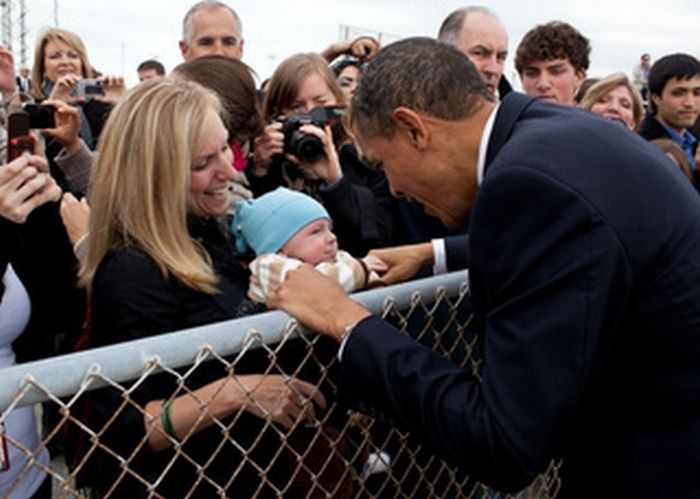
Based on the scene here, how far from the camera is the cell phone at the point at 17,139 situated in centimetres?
199

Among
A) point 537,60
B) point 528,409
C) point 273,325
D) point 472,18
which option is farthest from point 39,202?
point 537,60

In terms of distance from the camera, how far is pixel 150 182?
6.23 feet

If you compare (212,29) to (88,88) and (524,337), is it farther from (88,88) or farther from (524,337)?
(524,337)

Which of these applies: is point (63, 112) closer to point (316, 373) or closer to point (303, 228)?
point (303, 228)

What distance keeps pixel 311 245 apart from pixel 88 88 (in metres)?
2.23

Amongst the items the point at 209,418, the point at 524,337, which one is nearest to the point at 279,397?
the point at 209,418

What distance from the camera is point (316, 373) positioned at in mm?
2016

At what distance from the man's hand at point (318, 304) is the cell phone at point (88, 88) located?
9.21ft

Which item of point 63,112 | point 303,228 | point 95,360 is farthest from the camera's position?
point 63,112

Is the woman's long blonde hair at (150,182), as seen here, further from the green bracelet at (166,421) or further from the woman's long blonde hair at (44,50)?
the woman's long blonde hair at (44,50)

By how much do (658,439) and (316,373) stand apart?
35.9 inches

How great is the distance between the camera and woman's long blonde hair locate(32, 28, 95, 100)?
444 cm

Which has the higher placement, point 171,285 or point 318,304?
point 318,304

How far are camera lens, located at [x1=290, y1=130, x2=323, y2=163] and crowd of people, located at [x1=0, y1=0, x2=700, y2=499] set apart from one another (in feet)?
0.78
